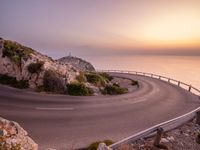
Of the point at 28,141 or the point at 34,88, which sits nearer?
the point at 28,141

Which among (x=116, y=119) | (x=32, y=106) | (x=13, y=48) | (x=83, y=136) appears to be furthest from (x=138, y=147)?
(x=13, y=48)

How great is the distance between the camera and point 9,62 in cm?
2447

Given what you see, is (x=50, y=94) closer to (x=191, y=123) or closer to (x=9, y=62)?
(x=9, y=62)

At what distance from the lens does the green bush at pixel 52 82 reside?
22312 millimetres

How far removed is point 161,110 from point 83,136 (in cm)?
968

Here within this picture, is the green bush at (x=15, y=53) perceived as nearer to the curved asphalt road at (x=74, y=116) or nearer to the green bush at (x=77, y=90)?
the curved asphalt road at (x=74, y=116)

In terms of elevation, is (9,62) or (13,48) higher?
(13,48)

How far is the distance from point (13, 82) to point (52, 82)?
13.4 feet

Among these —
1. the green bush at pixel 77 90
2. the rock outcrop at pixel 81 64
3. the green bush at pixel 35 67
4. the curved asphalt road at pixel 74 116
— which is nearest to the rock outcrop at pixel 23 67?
the green bush at pixel 35 67

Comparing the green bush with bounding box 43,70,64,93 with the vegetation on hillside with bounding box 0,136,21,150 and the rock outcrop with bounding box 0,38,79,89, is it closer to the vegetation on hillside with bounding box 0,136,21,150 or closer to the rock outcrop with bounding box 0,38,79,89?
the rock outcrop with bounding box 0,38,79,89

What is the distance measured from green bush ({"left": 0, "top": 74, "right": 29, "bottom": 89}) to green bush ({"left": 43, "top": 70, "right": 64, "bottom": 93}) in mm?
1961

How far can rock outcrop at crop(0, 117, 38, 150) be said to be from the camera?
20.1ft

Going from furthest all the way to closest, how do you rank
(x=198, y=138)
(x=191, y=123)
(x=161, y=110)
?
(x=161, y=110) < (x=191, y=123) < (x=198, y=138)

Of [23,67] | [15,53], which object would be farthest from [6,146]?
[15,53]
